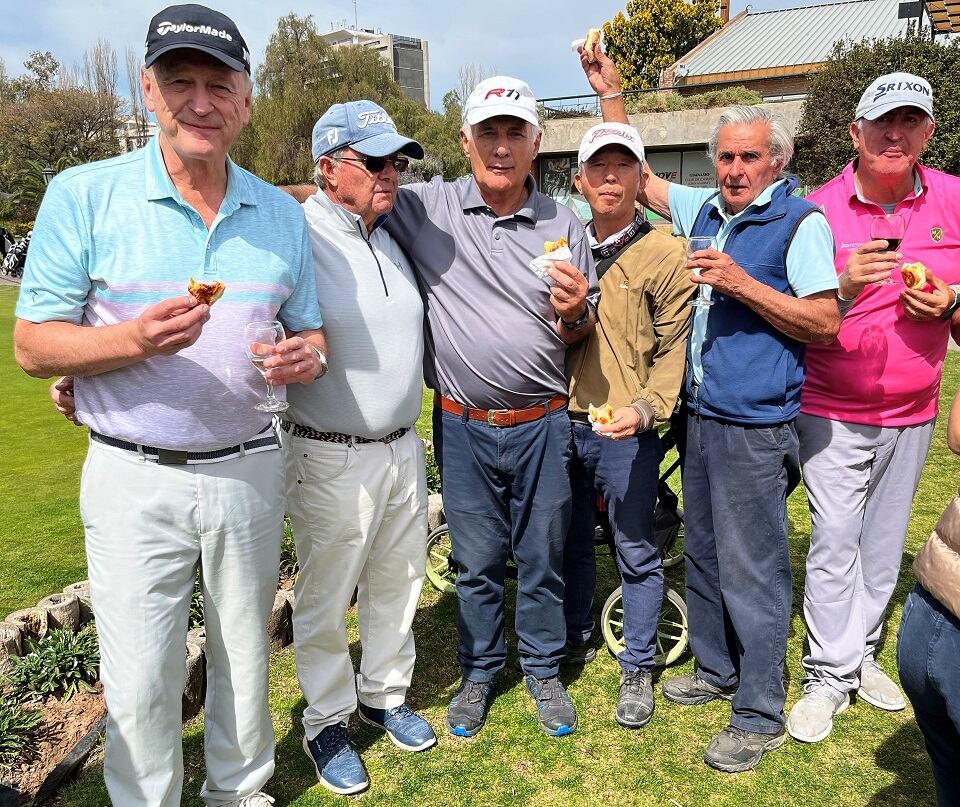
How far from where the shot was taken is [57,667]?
354cm

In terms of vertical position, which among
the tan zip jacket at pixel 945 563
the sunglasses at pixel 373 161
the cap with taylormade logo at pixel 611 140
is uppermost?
the cap with taylormade logo at pixel 611 140

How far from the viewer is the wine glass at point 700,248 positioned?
3295 mm

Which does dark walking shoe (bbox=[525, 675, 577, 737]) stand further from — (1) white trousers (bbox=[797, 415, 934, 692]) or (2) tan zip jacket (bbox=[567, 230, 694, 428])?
(2) tan zip jacket (bbox=[567, 230, 694, 428])

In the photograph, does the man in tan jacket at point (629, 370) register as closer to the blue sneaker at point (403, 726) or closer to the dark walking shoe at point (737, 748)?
the dark walking shoe at point (737, 748)

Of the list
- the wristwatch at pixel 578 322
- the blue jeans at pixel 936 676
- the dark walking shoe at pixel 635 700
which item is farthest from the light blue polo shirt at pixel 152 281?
the dark walking shoe at pixel 635 700

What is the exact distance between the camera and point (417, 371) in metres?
3.31

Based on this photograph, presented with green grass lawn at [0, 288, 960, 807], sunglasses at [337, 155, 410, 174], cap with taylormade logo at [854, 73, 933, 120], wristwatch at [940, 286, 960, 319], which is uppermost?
cap with taylormade logo at [854, 73, 933, 120]

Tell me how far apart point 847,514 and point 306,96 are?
48.9 m

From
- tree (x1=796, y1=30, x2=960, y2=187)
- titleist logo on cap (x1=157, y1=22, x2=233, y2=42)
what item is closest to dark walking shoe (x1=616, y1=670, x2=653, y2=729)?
titleist logo on cap (x1=157, y1=22, x2=233, y2=42)

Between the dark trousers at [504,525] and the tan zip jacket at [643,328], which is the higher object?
the tan zip jacket at [643,328]

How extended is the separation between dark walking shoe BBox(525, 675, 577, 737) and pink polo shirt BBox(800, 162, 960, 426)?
1.90 metres

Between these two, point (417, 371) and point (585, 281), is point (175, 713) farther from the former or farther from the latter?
point (585, 281)

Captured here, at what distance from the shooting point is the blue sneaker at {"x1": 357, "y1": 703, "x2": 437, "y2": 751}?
3516 millimetres

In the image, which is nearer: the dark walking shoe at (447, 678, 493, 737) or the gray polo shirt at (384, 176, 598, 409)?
the gray polo shirt at (384, 176, 598, 409)
